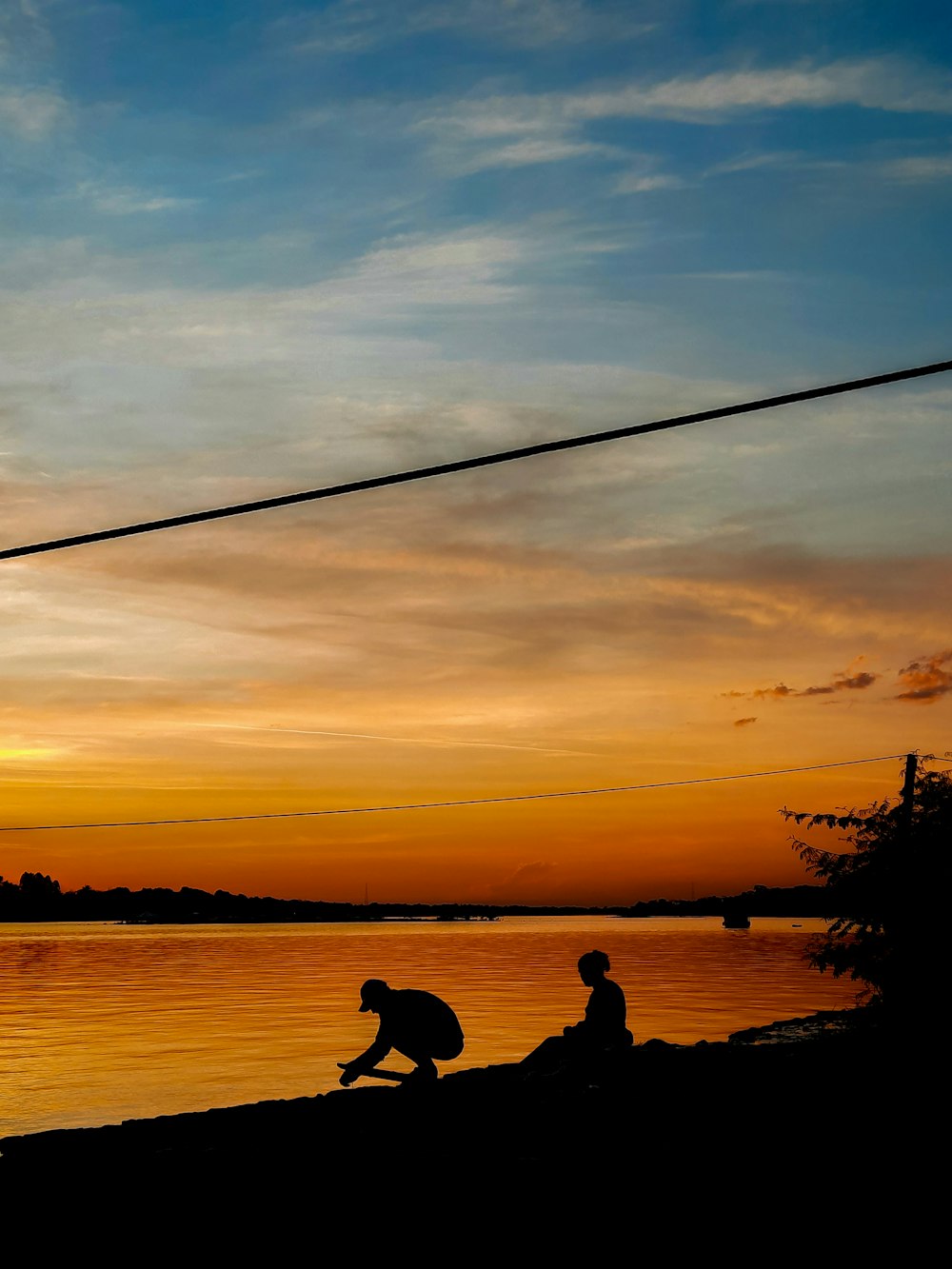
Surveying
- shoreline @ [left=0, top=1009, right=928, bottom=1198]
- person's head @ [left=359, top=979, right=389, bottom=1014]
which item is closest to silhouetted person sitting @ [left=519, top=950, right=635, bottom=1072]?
shoreline @ [left=0, top=1009, right=928, bottom=1198]

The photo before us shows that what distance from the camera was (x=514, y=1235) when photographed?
30.2 feet

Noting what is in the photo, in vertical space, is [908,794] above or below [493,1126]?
above

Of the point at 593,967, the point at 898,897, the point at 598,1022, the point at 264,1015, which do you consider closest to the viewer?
the point at 593,967

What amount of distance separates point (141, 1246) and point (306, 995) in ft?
178

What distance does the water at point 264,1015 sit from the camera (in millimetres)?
32000

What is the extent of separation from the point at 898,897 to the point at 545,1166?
1584cm

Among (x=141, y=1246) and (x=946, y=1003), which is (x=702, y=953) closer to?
(x=946, y=1003)

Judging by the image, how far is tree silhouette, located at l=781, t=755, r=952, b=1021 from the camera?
2436 cm

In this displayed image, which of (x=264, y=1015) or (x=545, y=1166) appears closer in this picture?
(x=545, y=1166)

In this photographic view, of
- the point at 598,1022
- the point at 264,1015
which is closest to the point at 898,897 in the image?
the point at 598,1022

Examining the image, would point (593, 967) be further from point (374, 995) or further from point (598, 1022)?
point (374, 995)

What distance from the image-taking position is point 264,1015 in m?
51.2

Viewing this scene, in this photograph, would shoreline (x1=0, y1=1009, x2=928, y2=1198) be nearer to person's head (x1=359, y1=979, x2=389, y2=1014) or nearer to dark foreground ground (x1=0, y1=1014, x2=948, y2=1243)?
dark foreground ground (x1=0, y1=1014, x2=948, y2=1243)

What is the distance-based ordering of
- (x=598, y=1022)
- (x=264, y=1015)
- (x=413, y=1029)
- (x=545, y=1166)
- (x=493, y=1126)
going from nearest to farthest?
(x=545, y=1166) < (x=493, y=1126) < (x=413, y=1029) < (x=598, y=1022) < (x=264, y=1015)
